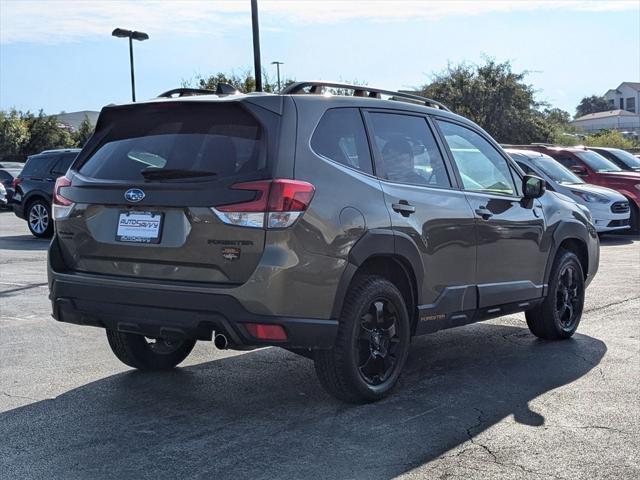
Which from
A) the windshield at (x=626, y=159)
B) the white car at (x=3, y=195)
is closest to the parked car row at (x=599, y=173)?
the windshield at (x=626, y=159)

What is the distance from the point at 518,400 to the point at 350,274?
140 cm

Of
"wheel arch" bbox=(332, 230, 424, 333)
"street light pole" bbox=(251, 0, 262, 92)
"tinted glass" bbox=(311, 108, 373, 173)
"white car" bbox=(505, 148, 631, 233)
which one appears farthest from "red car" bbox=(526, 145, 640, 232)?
"tinted glass" bbox=(311, 108, 373, 173)

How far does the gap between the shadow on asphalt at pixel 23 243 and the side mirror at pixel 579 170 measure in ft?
33.7

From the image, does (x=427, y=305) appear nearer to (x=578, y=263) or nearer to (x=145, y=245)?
(x=145, y=245)

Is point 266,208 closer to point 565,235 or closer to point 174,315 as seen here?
point 174,315

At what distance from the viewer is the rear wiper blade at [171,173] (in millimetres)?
4926

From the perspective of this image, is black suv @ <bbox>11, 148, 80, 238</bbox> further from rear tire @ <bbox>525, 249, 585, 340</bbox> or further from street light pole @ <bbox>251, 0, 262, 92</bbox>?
rear tire @ <bbox>525, 249, 585, 340</bbox>

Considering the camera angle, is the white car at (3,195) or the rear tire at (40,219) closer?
the rear tire at (40,219)

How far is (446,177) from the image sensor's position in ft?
20.0

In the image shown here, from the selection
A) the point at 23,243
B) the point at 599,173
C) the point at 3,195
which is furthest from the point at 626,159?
the point at 3,195

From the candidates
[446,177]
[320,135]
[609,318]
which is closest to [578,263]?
[609,318]

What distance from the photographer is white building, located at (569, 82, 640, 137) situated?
108 metres

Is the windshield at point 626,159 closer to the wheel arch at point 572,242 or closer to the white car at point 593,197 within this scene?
the white car at point 593,197

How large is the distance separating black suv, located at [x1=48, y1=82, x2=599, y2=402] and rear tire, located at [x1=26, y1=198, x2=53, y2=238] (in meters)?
12.6
